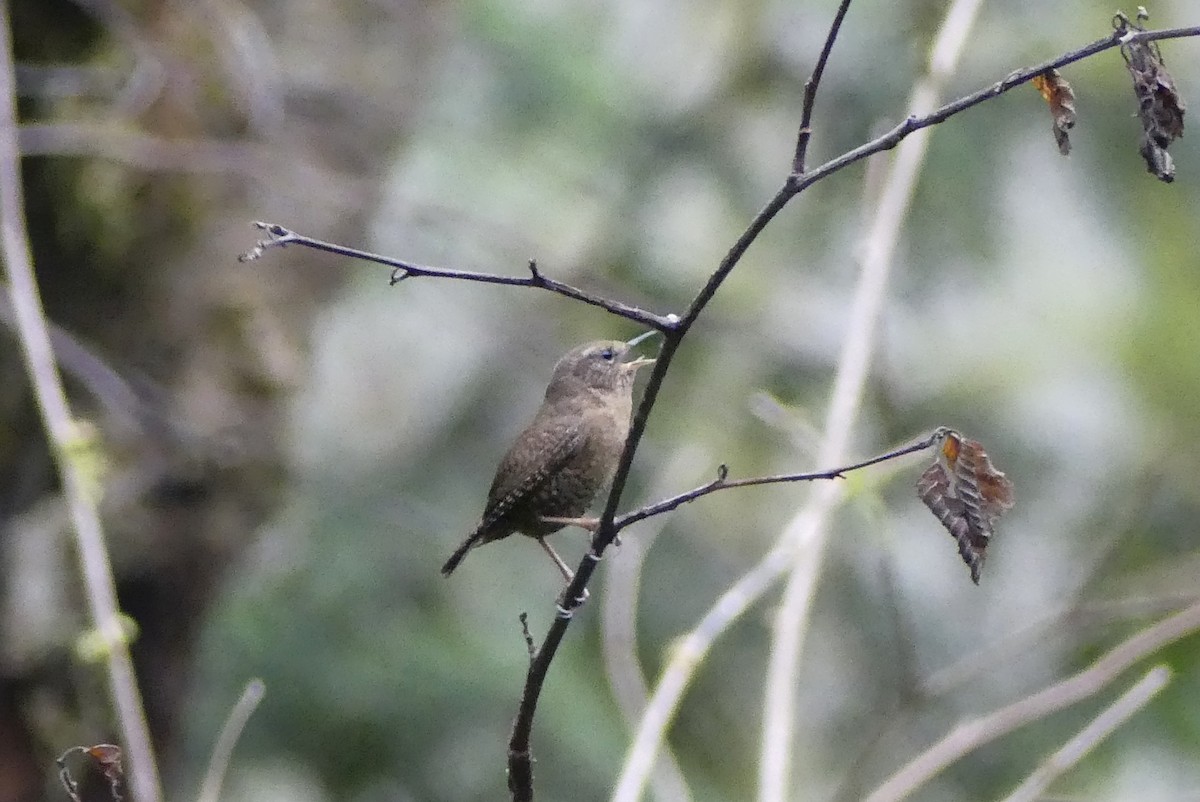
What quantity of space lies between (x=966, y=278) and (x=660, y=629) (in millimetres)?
1781

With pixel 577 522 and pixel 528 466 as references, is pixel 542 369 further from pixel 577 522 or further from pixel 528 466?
pixel 577 522

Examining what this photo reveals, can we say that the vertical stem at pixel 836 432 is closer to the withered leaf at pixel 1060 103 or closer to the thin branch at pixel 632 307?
the thin branch at pixel 632 307

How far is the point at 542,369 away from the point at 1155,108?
372 centimetres

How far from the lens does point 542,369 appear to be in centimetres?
516

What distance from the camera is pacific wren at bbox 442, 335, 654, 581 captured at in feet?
9.66

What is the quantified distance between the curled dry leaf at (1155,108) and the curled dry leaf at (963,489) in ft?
1.08

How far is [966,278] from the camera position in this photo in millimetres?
5996

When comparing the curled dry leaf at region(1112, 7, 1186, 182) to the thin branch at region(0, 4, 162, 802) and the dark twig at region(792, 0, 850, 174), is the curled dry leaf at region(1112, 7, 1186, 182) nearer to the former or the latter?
the dark twig at region(792, 0, 850, 174)

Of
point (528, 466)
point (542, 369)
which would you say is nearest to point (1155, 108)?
point (528, 466)

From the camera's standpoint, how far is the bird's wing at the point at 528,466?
2928mm

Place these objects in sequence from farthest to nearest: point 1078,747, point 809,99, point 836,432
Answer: point 836,432 → point 1078,747 → point 809,99

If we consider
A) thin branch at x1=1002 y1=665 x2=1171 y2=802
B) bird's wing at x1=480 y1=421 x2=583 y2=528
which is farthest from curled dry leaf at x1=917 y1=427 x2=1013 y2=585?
bird's wing at x1=480 y1=421 x2=583 y2=528

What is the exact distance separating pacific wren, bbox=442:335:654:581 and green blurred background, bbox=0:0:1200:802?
1149mm

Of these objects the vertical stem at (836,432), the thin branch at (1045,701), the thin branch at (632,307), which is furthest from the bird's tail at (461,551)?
the thin branch at (632,307)
